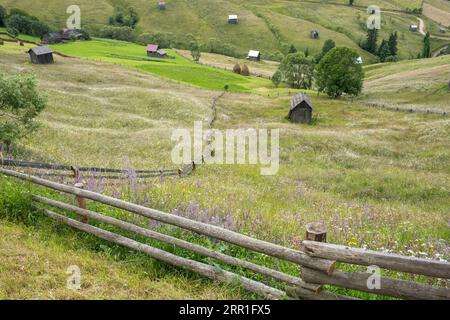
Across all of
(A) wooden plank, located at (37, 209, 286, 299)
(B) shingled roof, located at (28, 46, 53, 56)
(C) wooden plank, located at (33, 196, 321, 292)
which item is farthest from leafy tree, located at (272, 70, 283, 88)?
(A) wooden plank, located at (37, 209, 286, 299)

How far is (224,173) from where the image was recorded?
75.5 ft

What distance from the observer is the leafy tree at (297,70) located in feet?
289

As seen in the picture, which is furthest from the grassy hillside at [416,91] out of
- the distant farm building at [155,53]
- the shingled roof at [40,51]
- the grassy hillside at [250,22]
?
the grassy hillside at [250,22]

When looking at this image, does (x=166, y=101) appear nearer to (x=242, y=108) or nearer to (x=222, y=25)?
(x=242, y=108)

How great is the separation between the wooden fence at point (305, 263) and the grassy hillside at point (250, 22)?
14357 centimetres

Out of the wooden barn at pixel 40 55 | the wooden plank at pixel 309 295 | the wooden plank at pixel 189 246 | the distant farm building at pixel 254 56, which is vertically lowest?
the wooden plank at pixel 309 295

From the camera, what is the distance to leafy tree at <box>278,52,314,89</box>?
87950mm

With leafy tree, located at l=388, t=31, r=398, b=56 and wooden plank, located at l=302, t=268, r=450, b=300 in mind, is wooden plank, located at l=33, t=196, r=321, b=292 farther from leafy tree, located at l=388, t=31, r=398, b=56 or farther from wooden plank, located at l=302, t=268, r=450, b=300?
leafy tree, located at l=388, t=31, r=398, b=56

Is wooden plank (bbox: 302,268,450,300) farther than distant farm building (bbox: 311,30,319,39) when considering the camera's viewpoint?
No

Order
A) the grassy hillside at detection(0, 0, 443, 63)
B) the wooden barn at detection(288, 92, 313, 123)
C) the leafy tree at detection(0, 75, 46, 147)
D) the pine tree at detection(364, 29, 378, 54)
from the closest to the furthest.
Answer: the leafy tree at detection(0, 75, 46, 147) < the wooden barn at detection(288, 92, 313, 123) < the grassy hillside at detection(0, 0, 443, 63) < the pine tree at detection(364, 29, 378, 54)

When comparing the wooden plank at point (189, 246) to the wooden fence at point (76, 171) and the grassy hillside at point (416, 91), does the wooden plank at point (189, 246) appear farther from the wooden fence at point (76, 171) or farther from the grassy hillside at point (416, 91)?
the grassy hillside at point (416, 91)

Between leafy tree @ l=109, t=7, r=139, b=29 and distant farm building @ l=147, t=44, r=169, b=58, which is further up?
leafy tree @ l=109, t=7, r=139, b=29

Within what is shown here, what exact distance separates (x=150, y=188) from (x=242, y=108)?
47.7 meters

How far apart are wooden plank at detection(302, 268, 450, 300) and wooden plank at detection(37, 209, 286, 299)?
2.32 ft
